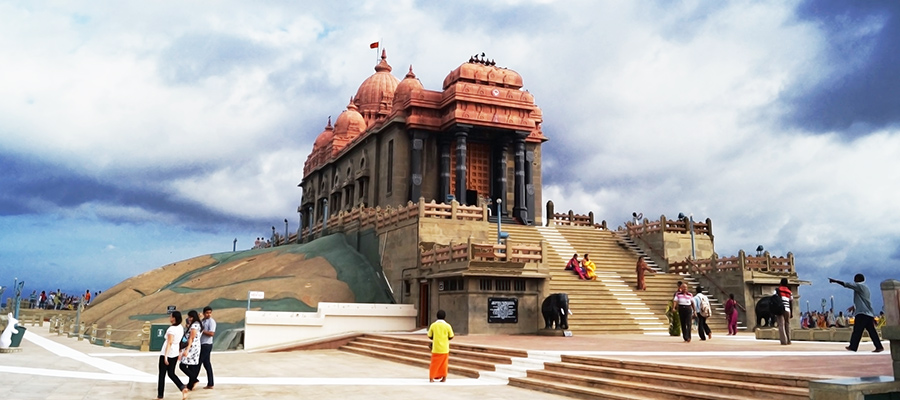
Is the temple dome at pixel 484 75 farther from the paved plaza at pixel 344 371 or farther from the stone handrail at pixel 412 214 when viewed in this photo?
the paved plaza at pixel 344 371

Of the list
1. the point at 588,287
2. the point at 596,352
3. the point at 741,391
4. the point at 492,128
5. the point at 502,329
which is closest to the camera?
the point at 741,391

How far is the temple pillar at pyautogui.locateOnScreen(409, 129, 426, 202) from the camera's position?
38.2m

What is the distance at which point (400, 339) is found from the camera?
21266mm

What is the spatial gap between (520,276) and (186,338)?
13285 millimetres

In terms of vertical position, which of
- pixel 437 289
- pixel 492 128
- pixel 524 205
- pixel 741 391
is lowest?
pixel 741 391

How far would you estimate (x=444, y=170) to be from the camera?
1519 inches

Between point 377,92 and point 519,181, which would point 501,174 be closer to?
point 519,181

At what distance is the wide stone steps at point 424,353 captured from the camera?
620 inches

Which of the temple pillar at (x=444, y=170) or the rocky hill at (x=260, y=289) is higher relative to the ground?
the temple pillar at (x=444, y=170)

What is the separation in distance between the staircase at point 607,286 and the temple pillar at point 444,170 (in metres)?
5.66

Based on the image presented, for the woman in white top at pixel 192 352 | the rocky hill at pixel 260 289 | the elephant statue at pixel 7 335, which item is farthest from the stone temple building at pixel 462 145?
the woman in white top at pixel 192 352

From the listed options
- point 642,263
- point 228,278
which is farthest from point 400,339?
point 228,278

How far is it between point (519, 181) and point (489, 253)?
52.8 ft

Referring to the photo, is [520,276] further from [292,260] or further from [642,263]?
[292,260]
